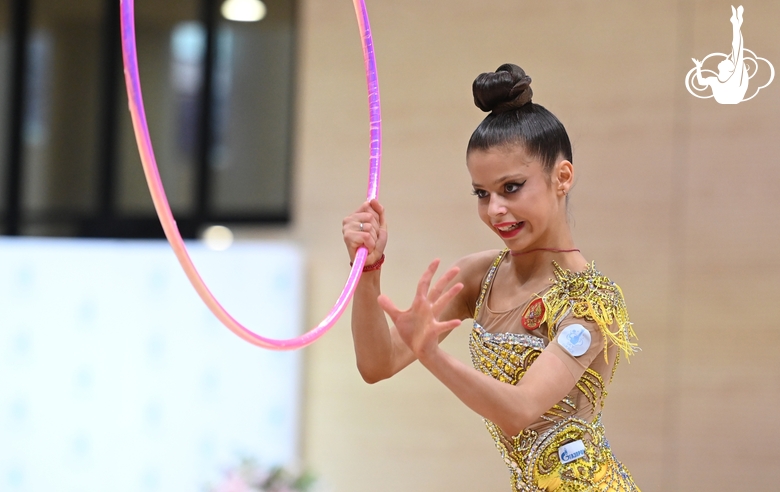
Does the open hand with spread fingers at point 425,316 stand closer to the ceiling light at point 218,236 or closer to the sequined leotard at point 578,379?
the sequined leotard at point 578,379

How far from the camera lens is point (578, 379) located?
5.36ft

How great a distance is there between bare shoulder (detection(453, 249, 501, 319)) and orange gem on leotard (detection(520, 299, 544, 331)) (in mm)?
218

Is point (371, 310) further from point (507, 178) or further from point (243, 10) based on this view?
point (243, 10)

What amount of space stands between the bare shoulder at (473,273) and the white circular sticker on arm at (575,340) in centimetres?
33

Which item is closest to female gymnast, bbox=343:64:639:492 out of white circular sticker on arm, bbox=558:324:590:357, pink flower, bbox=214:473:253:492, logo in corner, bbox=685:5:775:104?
white circular sticker on arm, bbox=558:324:590:357

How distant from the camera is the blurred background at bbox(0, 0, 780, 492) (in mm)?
3066

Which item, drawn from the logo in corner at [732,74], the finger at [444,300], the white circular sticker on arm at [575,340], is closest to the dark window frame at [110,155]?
the logo in corner at [732,74]

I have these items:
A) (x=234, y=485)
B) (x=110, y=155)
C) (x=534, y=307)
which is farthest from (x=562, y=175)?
(x=110, y=155)

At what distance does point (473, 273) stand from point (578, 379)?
37 centimetres

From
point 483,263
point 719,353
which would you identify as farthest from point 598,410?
point 719,353

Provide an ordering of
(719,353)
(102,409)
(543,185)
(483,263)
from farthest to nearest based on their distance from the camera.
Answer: (102,409)
(719,353)
(483,263)
(543,185)

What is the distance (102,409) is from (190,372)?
Result: 0.40m

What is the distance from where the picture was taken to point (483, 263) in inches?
75.0

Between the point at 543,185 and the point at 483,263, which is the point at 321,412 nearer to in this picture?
the point at 483,263
